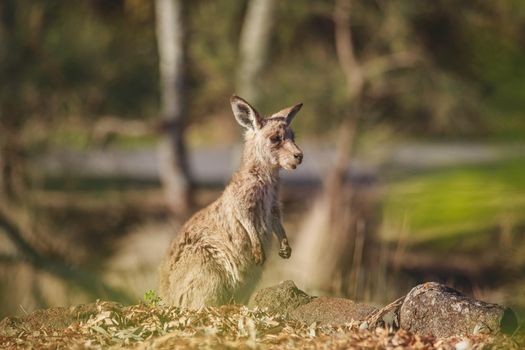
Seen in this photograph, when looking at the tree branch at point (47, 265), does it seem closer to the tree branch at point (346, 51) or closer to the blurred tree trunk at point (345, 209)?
the blurred tree trunk at point (345, 209)

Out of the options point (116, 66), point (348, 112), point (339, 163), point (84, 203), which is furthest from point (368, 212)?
point (84, 203)

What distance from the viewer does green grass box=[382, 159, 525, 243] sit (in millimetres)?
24594

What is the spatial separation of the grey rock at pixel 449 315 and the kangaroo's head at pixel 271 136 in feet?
4.79

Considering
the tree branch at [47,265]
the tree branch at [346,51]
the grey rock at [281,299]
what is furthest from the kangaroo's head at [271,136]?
the tree branch at [346,51]

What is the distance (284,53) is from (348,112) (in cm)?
293

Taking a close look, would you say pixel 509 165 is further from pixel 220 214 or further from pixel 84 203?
pixel 220 214

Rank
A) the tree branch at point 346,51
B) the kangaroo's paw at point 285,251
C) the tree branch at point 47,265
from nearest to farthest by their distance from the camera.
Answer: the kangaroo's paw at point 285,251
the tree branch at point 47,265
the tree branch at point 346,51

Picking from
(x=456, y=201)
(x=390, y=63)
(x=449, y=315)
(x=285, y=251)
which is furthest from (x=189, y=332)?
(x=456, y=201)

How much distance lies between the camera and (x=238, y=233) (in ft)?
24.7

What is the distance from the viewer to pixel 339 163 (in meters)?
21.6

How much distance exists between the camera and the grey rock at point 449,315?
627 cm

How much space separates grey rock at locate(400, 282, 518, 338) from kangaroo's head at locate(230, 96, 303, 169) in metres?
1.46

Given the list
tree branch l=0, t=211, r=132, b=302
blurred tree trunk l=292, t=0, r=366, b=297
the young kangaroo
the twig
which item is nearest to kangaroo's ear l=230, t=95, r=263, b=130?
the young kangaroo

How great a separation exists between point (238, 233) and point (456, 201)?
20295mm
